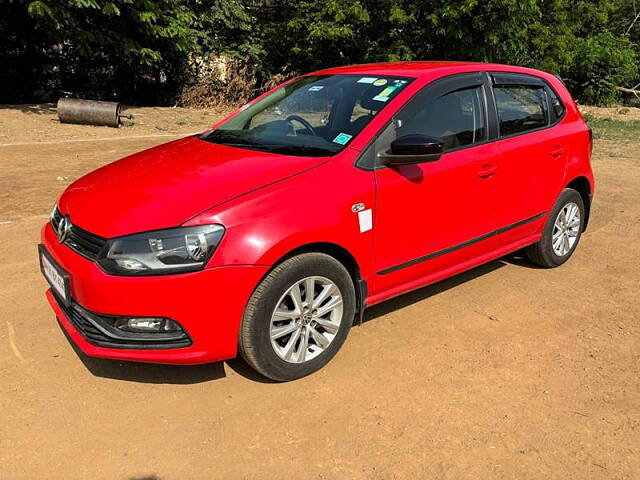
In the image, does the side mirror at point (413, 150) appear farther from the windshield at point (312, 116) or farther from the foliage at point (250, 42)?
the foliage at point (250, 42)

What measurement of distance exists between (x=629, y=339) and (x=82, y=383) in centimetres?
337

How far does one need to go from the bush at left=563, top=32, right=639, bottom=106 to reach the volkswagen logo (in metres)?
23.3

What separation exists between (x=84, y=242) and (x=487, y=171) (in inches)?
Result: 102

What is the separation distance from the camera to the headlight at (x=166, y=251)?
272 cm

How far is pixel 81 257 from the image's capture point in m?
2.92

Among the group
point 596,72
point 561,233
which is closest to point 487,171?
point 561,233

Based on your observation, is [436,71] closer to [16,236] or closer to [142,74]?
[16,236]

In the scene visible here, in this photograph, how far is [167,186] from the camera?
10.2 feet

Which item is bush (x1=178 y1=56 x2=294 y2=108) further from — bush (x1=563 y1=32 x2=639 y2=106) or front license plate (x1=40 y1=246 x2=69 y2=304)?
front license plate (x1=40 y1=246 x2=69 y2=304)

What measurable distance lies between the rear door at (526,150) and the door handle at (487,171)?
59mm

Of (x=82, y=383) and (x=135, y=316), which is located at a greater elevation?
(x=135, y=316)

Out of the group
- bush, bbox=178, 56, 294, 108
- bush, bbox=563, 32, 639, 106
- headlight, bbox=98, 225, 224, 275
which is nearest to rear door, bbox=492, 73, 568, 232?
headlight, bbox=98, 225, 224, 275

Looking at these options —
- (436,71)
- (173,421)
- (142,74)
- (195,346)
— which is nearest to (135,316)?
(195,346)

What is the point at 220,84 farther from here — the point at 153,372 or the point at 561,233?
the point at 153,372
